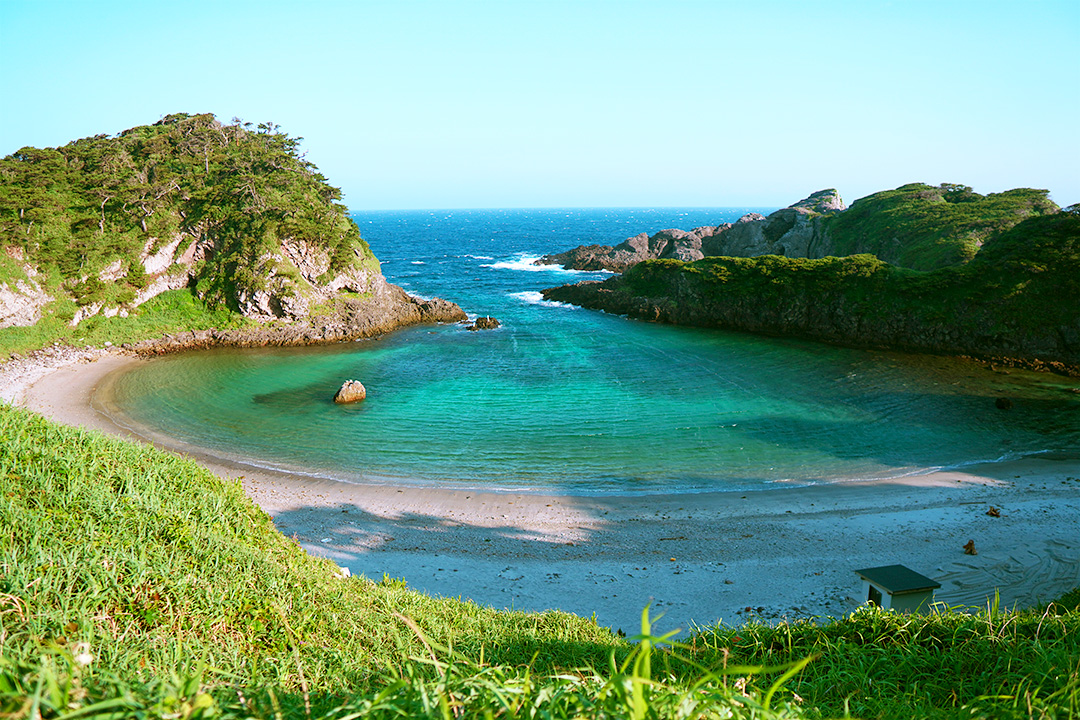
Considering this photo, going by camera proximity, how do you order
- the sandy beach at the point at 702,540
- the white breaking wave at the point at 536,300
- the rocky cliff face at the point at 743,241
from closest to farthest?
1. the sandy beach at the point at 702,540
2. the white breaking wave at the point at 536,300
3. the rocky cliff face at the point at 743,241

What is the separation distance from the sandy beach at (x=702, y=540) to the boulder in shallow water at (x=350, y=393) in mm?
7804

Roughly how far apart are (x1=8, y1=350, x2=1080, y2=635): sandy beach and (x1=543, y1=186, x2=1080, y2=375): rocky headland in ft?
56.2

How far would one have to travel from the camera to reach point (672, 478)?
66.0ft

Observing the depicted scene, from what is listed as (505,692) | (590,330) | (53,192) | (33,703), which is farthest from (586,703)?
(53,192)

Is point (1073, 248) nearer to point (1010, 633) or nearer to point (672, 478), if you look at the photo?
point (672, 478)

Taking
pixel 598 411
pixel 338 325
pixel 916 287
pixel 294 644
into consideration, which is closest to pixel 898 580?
pixel 294 644

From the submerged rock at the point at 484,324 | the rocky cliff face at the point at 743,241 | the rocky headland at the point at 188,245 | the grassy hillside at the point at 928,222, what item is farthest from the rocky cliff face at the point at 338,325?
the grassy hillside at the point at 928,222

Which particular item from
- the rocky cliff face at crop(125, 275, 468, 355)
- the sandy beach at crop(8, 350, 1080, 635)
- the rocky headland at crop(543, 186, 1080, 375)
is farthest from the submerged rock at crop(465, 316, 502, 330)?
the sandy beach at crop(8, 350, 1080, 635)

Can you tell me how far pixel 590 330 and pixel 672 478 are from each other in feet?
85.5

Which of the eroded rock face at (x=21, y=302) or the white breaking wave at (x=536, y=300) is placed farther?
the white breaking wave at (x=536, y=300)

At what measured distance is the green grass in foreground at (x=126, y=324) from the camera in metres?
32.7

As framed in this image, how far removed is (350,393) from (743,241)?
168 feet

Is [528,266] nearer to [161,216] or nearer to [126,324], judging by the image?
[161,216]

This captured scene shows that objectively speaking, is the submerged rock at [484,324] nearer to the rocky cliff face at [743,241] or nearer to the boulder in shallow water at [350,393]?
the boulder in shallow water at [350,393]
